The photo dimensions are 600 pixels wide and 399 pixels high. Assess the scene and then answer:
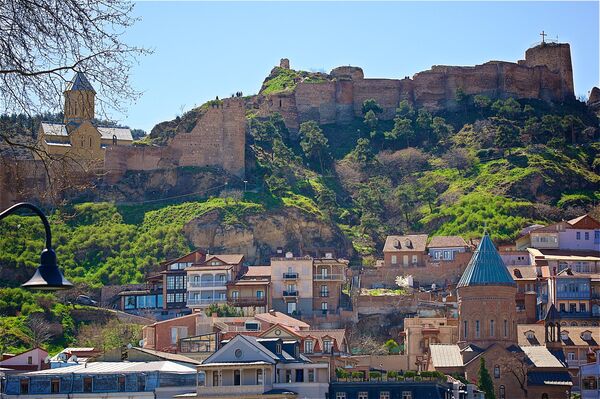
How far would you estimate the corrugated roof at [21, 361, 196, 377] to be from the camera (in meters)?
54.5

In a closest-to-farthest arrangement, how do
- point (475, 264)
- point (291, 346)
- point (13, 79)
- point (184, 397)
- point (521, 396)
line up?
1. point (13, 79)
2. point (184, 397)
3. point (291, 346)
4. point (521, 396)
5. point (475, 264)

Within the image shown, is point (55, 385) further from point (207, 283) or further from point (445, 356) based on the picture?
point (207, 283)

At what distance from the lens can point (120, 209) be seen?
4058 inches

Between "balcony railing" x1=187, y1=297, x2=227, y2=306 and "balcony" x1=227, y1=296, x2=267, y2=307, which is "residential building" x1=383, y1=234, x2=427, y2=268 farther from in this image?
"balcony railing" x1=187, y1=297, x2=227, y2=306

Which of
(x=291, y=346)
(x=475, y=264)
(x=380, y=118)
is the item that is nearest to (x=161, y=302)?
(x=475, y=264)

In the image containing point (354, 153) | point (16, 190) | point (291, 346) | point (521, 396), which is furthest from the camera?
point (354, 153)

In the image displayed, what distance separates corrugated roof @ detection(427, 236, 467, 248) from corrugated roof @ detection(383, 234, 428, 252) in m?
0.62

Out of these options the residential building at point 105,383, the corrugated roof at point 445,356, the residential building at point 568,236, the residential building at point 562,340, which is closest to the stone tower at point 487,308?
the corrugated roof at point 445,356

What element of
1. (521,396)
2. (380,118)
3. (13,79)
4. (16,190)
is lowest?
(521,396)

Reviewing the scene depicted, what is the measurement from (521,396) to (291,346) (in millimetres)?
15897

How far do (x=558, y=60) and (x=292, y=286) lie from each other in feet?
162

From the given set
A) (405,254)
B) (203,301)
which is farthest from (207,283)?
(405,254)

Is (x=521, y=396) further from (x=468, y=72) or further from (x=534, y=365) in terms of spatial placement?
(x=468, y=72)

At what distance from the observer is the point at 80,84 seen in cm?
1523
